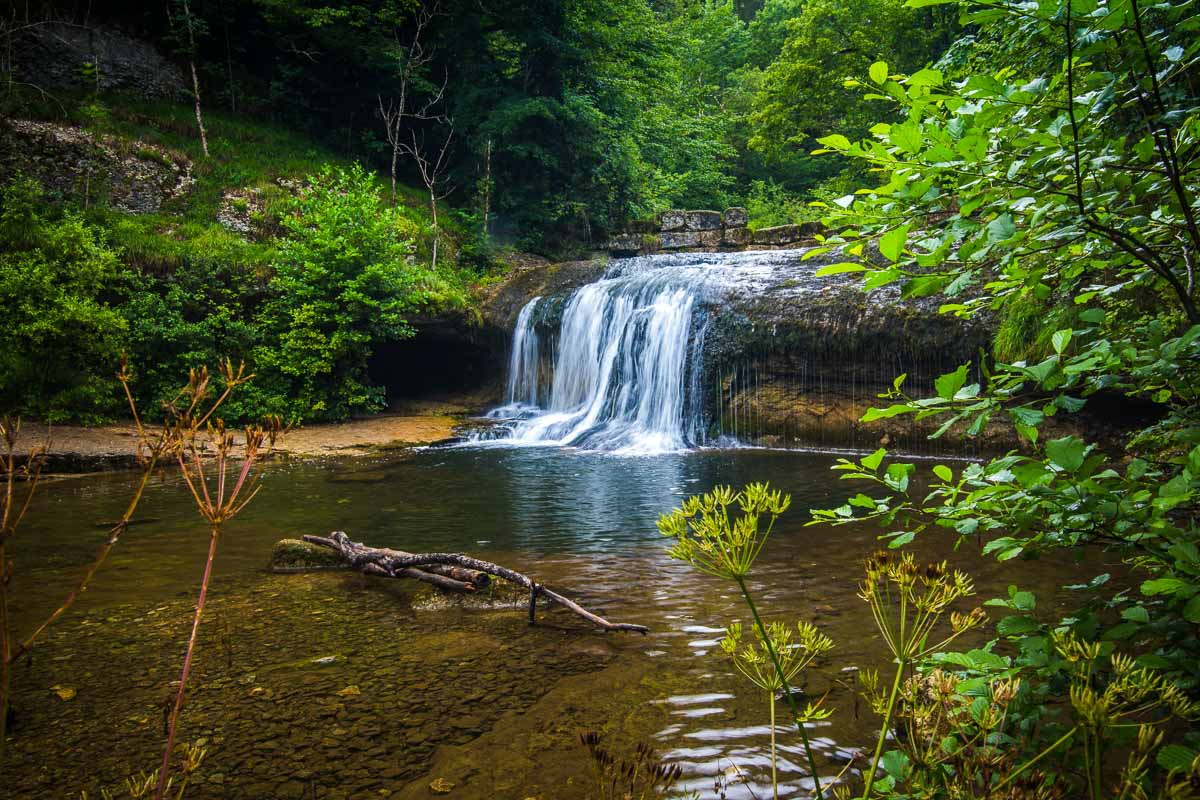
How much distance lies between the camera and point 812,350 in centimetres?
1190

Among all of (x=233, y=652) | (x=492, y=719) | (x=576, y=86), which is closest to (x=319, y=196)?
(x=576, y=86)

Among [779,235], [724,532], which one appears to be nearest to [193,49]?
[779,235]

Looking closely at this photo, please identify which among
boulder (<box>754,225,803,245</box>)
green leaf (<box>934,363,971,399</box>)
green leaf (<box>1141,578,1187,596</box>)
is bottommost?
green leaf (<box>1141,578,1187,596</box>)

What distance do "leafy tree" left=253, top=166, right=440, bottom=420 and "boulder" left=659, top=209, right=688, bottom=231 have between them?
9.58 metres

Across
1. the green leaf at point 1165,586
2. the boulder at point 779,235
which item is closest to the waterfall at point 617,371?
the boulder at point 779,235

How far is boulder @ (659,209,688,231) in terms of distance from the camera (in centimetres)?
2072

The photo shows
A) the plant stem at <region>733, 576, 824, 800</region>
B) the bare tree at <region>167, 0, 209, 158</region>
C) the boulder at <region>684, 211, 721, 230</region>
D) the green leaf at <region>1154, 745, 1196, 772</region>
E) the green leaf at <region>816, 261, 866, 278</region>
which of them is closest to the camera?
the plant stem at <region>733, 576, 824, 800</region>

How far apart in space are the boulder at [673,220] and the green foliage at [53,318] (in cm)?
1474

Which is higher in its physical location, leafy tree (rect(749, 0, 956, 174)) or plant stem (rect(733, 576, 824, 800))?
leafy tree (rect(749, 0, 956, 174))

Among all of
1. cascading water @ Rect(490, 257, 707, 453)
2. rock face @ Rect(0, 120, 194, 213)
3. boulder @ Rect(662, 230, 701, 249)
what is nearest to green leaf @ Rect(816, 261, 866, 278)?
cascading water @ Rect(490, 257, 707, 453)

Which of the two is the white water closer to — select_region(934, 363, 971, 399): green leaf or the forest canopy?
the forest canopy

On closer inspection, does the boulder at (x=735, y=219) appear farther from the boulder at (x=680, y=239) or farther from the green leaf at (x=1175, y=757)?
the green leaf at (x=1175, y=757)

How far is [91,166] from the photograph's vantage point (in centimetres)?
1437

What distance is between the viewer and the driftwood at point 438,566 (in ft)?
12.0
